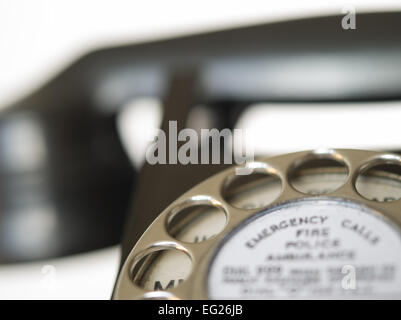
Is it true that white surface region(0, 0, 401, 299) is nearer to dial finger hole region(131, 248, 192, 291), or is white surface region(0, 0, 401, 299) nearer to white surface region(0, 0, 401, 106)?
white surface region(0, 0, 401, 106)

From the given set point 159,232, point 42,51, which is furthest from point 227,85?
point 42,51

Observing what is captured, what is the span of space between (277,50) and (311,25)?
54mm

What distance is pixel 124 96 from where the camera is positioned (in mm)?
914

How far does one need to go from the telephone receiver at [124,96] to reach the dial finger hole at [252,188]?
0.14m

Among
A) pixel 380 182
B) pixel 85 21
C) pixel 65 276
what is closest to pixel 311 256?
pixel 380 182

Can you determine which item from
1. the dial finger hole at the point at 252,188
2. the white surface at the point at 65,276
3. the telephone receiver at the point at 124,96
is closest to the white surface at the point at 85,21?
the telephone receiver at the point at 124,96

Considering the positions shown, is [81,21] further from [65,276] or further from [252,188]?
[252,188]

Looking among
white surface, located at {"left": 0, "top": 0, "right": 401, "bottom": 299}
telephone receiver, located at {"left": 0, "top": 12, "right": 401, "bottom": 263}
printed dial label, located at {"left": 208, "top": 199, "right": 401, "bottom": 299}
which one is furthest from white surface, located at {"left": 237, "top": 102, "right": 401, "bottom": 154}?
printed dial label, located at {"left": 208, "top": 199, "right": 401, "bottom": 299}

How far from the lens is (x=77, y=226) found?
882mm

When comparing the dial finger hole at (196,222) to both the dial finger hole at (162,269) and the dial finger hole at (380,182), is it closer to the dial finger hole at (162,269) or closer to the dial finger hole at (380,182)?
the dial finger hole at (162,269)

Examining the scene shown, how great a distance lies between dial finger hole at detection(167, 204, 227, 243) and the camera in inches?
25.1
